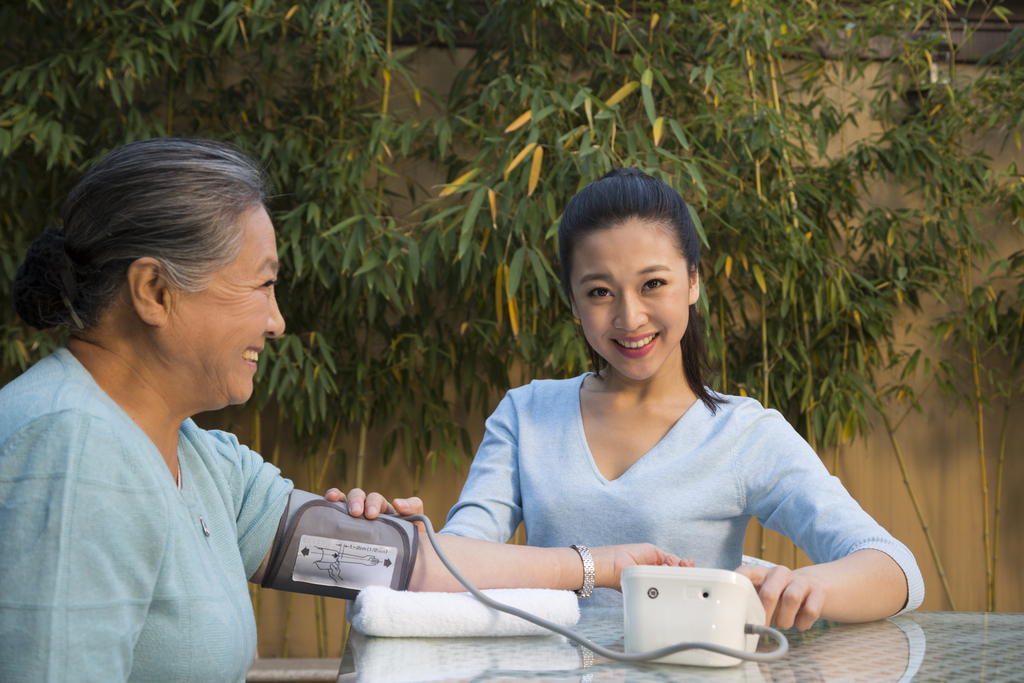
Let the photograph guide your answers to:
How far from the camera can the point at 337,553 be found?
43.4 inches

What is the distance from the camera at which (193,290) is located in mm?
935

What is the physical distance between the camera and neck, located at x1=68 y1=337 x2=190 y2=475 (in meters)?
0.92

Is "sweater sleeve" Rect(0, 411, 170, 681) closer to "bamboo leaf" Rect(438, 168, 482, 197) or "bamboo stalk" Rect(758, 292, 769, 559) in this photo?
"bamboo leaf" Rect(438, 168, 482, 197)

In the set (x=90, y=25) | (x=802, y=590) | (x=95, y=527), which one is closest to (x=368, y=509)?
(x=95, y=527)

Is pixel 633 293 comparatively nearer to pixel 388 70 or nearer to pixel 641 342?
pixel 641 342

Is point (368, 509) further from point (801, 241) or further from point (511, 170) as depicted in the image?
point (801, 241)

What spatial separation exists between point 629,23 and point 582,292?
154 cm

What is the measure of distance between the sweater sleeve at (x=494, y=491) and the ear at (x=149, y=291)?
1.91 feet

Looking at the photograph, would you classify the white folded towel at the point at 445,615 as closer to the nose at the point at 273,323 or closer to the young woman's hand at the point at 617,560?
the young woman's hand at the point at 617,560

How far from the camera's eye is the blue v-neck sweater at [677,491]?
4.02ft

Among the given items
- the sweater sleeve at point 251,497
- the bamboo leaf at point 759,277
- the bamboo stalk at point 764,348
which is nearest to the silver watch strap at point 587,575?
the sweater sleeve at point 251,497

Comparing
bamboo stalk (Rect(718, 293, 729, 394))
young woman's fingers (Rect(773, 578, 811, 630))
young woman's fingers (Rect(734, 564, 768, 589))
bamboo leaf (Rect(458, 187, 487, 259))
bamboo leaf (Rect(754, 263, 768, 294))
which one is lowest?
young woman's fingers (Rect(773, 578, 811, 630))

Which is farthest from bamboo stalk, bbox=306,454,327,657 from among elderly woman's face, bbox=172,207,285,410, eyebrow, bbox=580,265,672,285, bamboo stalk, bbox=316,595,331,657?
elderly woman's face, bbox=172,207,285,410

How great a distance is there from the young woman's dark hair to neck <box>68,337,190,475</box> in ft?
2.25
